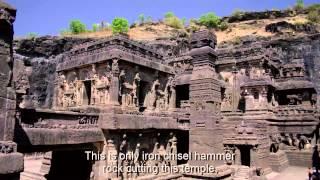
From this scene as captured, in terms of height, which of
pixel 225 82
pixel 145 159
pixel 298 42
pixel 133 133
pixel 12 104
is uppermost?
pixel 298 42

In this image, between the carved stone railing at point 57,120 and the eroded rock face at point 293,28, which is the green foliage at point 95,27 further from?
the carved stone railing at point 57,120

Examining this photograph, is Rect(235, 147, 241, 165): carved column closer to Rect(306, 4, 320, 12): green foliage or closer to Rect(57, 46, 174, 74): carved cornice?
Rect(57, 46, 174, 74): carved cornice

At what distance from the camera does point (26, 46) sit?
31781mm

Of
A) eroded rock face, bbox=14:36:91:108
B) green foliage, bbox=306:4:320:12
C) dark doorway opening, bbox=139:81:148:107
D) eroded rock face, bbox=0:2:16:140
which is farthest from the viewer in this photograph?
green foliage, bbox=306:4:320:12

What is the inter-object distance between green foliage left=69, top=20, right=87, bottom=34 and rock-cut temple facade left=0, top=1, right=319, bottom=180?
26.0m

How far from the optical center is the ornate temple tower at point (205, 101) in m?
8.03

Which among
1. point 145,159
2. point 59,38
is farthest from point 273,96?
point 59,38

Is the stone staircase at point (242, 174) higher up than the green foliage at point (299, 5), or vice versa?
the green foliage at point (299, 5)

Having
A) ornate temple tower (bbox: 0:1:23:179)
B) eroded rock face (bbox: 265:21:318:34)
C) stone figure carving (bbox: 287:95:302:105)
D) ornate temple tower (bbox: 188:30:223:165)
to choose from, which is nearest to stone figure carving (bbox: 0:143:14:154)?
ornate temple tower (bbox: 0:1:23:179)

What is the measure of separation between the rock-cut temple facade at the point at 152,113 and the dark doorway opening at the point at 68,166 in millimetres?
44

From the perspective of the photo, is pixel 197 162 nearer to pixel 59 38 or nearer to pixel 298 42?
pixel 298 42

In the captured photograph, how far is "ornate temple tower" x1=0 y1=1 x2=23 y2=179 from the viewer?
4.40m

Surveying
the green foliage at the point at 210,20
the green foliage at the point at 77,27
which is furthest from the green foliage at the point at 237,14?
the green foliage at the point at 77,27

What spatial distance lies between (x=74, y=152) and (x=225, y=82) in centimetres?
1392
